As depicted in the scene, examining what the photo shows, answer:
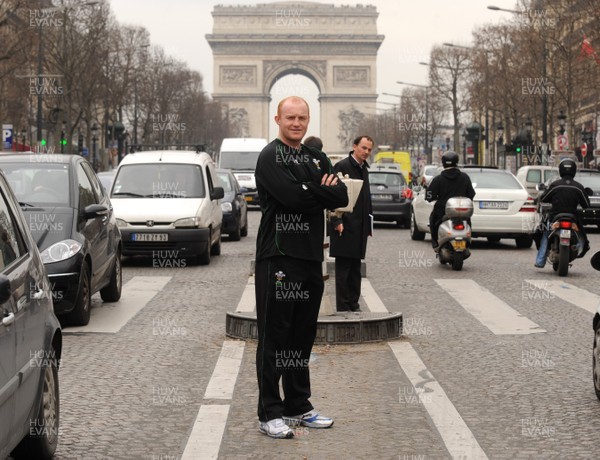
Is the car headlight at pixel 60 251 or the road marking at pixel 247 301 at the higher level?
the car headlight at pixel 60 251

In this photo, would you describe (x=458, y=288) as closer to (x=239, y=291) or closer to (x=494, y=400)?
(x=239, y=291)

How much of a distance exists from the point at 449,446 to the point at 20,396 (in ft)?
7.32

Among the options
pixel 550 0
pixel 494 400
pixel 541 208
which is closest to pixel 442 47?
pixel 550 0

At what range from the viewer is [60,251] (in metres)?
11.8

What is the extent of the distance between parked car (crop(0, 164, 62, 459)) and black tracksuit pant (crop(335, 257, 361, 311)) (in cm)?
580

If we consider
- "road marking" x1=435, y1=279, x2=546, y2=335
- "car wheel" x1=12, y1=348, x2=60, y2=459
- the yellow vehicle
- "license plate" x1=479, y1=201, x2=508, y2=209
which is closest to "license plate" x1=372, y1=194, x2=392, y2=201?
"license plate" x1=479, y1=201, x2=508, y2=209

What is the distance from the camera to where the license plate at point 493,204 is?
927 inches

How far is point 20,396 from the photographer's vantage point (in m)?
5.63

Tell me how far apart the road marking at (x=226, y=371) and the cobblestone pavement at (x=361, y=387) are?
2.5 inches

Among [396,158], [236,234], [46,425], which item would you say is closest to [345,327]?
[46,425]

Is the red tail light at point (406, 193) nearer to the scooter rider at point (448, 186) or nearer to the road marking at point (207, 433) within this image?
the scooter rider at point (448, 186)

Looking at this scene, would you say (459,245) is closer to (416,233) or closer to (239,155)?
(416,233)

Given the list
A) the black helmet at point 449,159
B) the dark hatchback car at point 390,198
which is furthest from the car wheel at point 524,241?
the dark hatchback car at point 390,198

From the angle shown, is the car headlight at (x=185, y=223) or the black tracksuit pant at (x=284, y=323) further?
the car headlight at (x=185, y=223)
